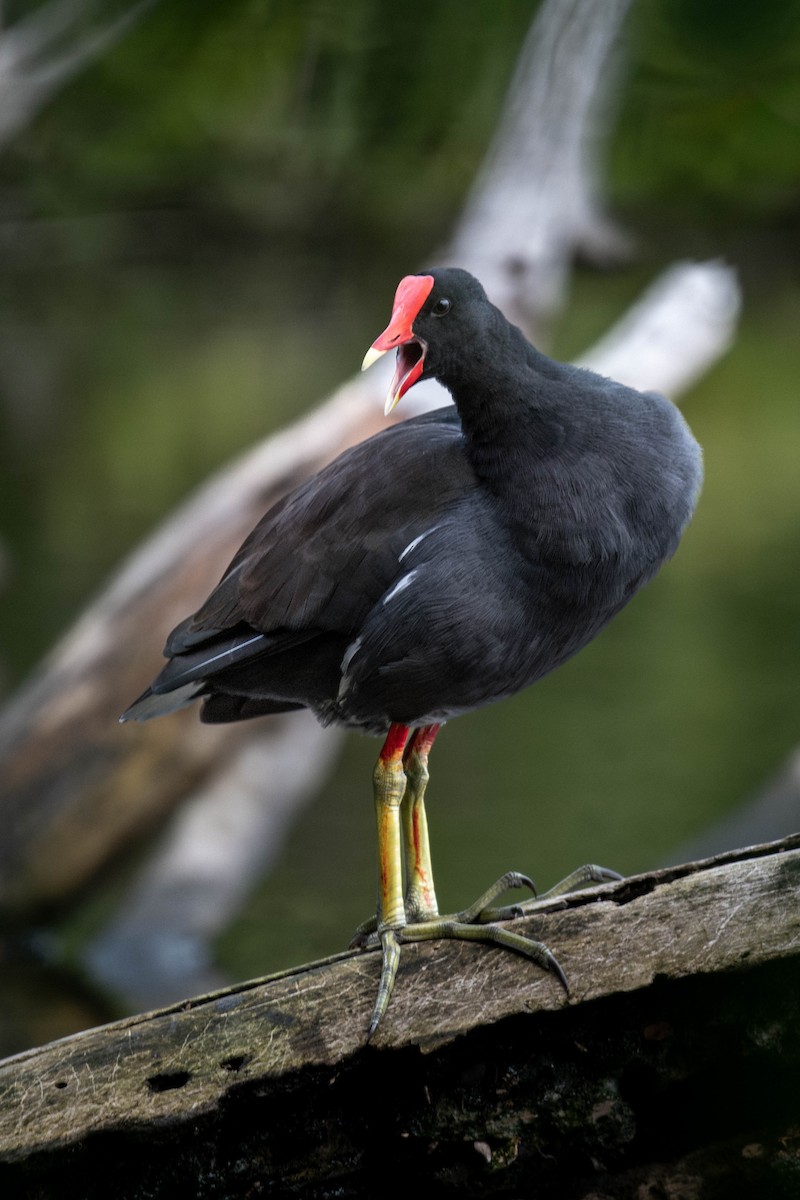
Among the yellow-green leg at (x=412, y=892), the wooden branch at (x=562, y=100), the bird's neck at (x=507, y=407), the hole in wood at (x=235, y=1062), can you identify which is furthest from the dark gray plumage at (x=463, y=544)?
the hole in wood at (x=235, y=1062)

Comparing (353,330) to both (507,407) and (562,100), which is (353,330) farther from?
(562,100)

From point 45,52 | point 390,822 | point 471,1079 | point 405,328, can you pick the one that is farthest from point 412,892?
point 45,52

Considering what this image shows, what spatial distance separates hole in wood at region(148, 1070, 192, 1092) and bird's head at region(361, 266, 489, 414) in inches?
32.9

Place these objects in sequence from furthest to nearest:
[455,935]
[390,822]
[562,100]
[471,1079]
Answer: [390,822], [455,935], [471,1079], [562,100]

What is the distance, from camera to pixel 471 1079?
143 centimetres

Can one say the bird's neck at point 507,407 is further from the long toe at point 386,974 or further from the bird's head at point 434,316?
the long toe at point 386,974

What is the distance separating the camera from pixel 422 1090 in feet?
4.74

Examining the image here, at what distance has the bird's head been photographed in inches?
60.2

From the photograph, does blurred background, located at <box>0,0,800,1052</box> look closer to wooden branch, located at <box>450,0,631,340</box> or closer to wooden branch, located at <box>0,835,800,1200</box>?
wooden branch, located at <box>450,0,631,340</box>

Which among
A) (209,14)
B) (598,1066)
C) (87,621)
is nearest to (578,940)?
(598,1066)

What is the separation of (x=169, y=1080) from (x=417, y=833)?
659mm

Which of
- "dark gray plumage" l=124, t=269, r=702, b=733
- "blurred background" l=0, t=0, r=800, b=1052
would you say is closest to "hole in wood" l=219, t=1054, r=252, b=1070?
"dark gray plumage" l=124, t=269, r=702, b=733

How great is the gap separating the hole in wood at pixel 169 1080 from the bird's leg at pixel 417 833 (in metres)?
0.55

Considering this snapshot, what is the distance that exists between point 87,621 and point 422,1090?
2587mm
